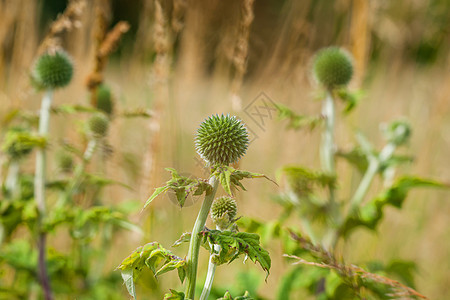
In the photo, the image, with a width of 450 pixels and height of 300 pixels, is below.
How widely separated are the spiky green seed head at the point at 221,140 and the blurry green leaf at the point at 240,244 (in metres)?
0.20

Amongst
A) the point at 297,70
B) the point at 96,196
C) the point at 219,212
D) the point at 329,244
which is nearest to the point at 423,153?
the point at 297,70

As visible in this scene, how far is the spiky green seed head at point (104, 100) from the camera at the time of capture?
2699 millimetres

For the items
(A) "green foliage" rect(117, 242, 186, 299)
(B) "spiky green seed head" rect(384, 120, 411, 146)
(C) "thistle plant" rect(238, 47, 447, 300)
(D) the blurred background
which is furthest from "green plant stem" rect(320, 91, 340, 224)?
(A) "green foliage" rect(117, 242, 186, 299)

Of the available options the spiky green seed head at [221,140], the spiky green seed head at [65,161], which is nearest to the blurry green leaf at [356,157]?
the spiky green seed head at [221,140]

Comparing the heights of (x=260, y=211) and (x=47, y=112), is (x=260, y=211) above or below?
below

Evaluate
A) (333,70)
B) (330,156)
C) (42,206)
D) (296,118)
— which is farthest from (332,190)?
(42,206)

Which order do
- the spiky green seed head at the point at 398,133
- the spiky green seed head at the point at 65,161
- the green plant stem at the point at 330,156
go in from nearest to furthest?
1. the green plant stem at the point at 330,156
2. the spiky green seed head at the point at 398,133
3. the spiky green seed head at the point at 65,161

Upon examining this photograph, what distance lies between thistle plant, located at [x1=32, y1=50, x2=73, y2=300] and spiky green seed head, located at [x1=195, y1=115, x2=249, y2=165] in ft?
3.65

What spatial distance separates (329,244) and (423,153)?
205cm

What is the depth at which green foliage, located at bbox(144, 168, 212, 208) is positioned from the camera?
96cm

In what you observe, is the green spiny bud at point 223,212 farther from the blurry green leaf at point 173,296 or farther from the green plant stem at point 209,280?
the blurry green leaf at point 173,296

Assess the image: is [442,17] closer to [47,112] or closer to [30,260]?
[47,112]

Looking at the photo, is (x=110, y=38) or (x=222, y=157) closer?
(x=222, y=157)

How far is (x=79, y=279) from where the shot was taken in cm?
247
